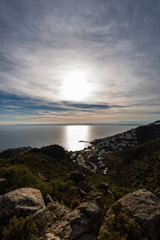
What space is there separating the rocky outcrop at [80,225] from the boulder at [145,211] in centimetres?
170

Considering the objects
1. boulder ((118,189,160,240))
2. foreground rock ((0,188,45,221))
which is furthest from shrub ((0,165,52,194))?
boulder ((118,189,160,240))

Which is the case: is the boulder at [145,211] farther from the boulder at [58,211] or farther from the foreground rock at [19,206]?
the foreground rock at [19,206]

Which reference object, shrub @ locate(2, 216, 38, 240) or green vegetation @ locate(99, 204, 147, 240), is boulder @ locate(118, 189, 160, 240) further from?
shrub @ locate(2, 216, 38, 240)

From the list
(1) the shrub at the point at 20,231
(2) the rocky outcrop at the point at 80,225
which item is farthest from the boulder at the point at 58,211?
(1) the shrub at the point at 20,231

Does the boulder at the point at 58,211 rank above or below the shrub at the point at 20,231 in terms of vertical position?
below

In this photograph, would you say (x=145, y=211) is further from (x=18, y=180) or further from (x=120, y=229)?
(x=18, y=180)

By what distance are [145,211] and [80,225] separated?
9.93ft

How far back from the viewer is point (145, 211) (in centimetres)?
490

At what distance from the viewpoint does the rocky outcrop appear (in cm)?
391

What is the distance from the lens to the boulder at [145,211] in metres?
4.39

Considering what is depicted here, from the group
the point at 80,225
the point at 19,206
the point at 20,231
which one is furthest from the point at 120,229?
the point at 19,206

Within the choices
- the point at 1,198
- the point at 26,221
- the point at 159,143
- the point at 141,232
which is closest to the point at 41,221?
the point at 26,221

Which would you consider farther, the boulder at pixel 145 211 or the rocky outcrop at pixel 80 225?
the boulder at pixel 145 211

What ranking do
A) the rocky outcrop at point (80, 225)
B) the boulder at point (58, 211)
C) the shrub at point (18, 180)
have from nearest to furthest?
1. the rocky outcrop at point (80, 225)
2. the boulder at point (58, 211)
3. the shrub at point (18, 180)
